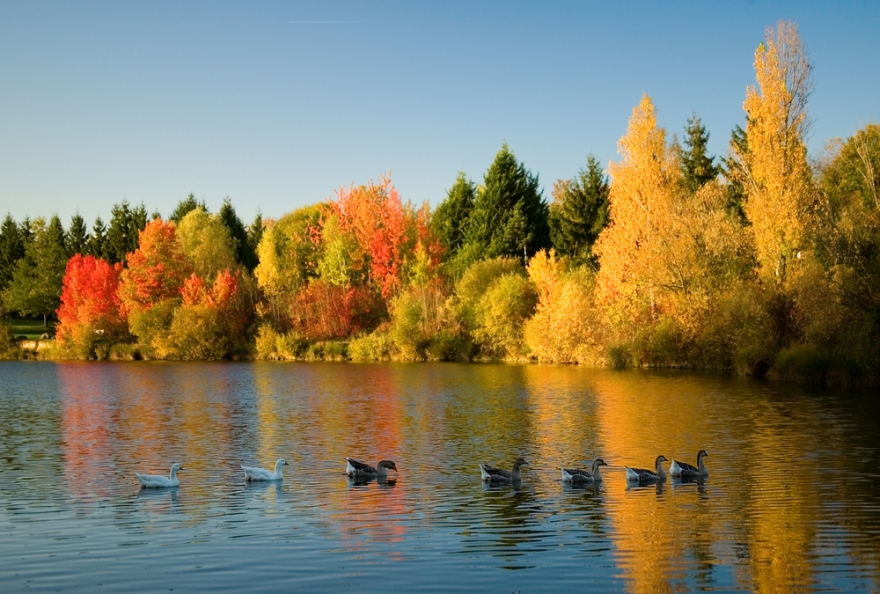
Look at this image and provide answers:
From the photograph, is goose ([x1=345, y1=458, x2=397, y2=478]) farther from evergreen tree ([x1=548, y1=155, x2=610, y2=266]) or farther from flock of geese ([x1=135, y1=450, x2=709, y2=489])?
evergreen tree ([x1=548, y1=155, x2=610, y2=266])

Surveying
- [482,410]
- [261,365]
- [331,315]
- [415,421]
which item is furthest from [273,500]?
[331,315]

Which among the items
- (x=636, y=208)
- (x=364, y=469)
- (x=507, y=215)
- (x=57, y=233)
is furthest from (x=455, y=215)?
(x=364, y=469)

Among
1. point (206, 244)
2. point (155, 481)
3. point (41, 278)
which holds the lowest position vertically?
point (155, 481)

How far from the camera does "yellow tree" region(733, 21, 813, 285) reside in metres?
50.9

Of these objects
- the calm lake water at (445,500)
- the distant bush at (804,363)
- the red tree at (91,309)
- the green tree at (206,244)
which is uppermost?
the green tree at (206,244)

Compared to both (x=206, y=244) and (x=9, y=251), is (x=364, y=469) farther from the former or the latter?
(x=9, y=251)

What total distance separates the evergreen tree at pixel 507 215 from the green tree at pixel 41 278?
172 feet

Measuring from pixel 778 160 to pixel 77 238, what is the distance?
87.7 meters

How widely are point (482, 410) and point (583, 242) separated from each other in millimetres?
48401

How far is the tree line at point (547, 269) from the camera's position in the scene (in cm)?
4906

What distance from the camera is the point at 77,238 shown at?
112 metres

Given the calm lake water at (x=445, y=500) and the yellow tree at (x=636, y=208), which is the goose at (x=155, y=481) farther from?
the yellow tree at (x=636, y=208)

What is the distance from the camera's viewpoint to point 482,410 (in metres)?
35.9

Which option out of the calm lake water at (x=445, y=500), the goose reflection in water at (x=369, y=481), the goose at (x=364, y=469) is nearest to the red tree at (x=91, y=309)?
the calm lake water at (x=445, y=500)
